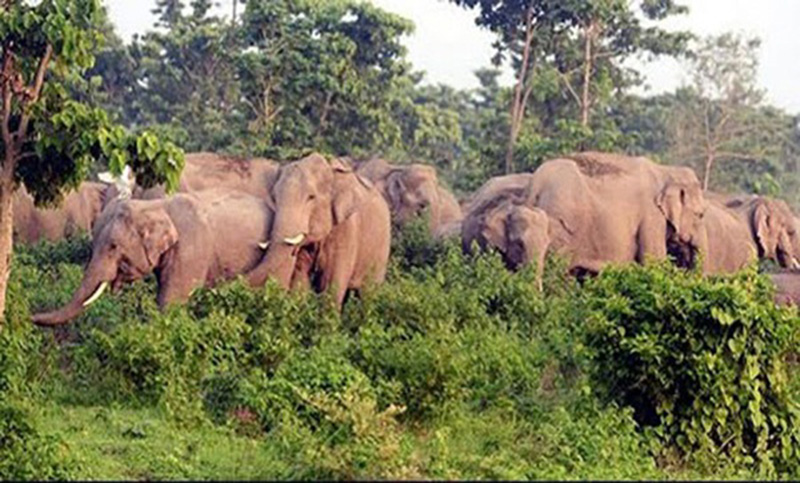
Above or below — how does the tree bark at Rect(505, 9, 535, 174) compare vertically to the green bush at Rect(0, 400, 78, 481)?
above

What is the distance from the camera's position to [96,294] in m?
12.8

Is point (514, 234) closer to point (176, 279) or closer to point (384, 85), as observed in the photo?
point (176, 279)

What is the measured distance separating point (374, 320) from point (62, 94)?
3.48m

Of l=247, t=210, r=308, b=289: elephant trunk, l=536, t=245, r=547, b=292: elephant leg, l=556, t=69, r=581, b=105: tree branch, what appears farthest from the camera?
l=556, t=69, r=581, b=105: tree branch

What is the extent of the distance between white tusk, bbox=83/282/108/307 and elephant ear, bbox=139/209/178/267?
0.63 m

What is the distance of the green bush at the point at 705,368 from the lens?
889cm

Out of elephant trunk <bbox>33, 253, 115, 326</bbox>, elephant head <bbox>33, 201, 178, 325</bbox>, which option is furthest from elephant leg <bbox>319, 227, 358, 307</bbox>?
elephant trunk <bbox>33, 253, 115, 326</bbox>

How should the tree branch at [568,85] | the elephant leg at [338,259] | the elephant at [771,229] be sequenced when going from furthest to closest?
the tree branch at [568,85], the elephant at [771,229], the elephant leg at [338,259]

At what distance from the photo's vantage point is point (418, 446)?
864cm

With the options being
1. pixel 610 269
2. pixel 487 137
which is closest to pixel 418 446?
pixel 610 269

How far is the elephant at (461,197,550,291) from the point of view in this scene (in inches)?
679

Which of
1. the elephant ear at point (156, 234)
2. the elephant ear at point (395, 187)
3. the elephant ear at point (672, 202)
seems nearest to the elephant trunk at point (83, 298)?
the elephant ear at point (156, 234)

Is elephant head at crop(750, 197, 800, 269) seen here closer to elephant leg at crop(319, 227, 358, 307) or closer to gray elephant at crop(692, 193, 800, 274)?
gray elephant at crop(692, 193, 800, 274)

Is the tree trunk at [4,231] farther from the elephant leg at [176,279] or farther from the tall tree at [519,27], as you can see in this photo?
the tall tree at [519,27]
